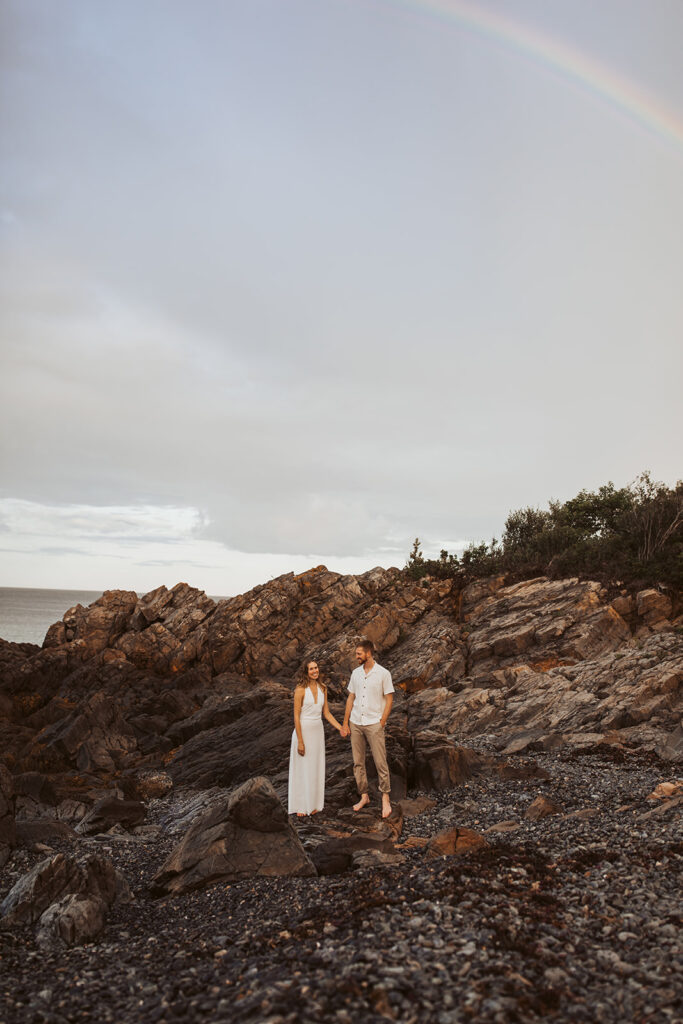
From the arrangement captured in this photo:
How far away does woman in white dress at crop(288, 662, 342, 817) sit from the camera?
1377 cm

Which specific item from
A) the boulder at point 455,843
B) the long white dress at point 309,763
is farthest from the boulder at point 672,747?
the long white dress at point 309,763

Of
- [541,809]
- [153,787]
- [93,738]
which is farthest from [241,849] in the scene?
[93,738]

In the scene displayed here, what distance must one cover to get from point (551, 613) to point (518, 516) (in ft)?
53.9

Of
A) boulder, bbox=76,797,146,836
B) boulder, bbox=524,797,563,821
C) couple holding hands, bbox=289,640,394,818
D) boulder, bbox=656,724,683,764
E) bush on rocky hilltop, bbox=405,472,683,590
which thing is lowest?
boulder, bbox=76,797,146,836

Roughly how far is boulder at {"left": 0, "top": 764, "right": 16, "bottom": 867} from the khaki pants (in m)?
8.82

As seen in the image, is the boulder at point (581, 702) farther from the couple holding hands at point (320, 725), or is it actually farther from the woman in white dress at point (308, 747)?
the woman in white dress at point (308, 747)

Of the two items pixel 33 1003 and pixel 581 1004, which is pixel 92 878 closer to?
pixel 33 1003

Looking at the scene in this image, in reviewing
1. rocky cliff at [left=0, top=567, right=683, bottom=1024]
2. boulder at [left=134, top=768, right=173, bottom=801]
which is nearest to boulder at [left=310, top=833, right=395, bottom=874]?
rocky cliff at [left=0, top=567, right=683, bottom=1024]

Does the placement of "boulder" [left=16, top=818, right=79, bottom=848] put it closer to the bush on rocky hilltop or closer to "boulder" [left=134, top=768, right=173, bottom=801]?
"boulder" [left=134, top=768, right=173, bottom=801]

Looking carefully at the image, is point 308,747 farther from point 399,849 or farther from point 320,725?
point 399,849

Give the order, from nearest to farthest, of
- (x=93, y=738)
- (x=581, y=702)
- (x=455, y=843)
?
(x=455, y=843) → (x=581, y=702) → (x=93, y=738)

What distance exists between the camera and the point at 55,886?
10703mm

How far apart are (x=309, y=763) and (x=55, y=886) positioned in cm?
558

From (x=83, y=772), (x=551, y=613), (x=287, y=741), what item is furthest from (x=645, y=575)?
(x=83, y=772)
